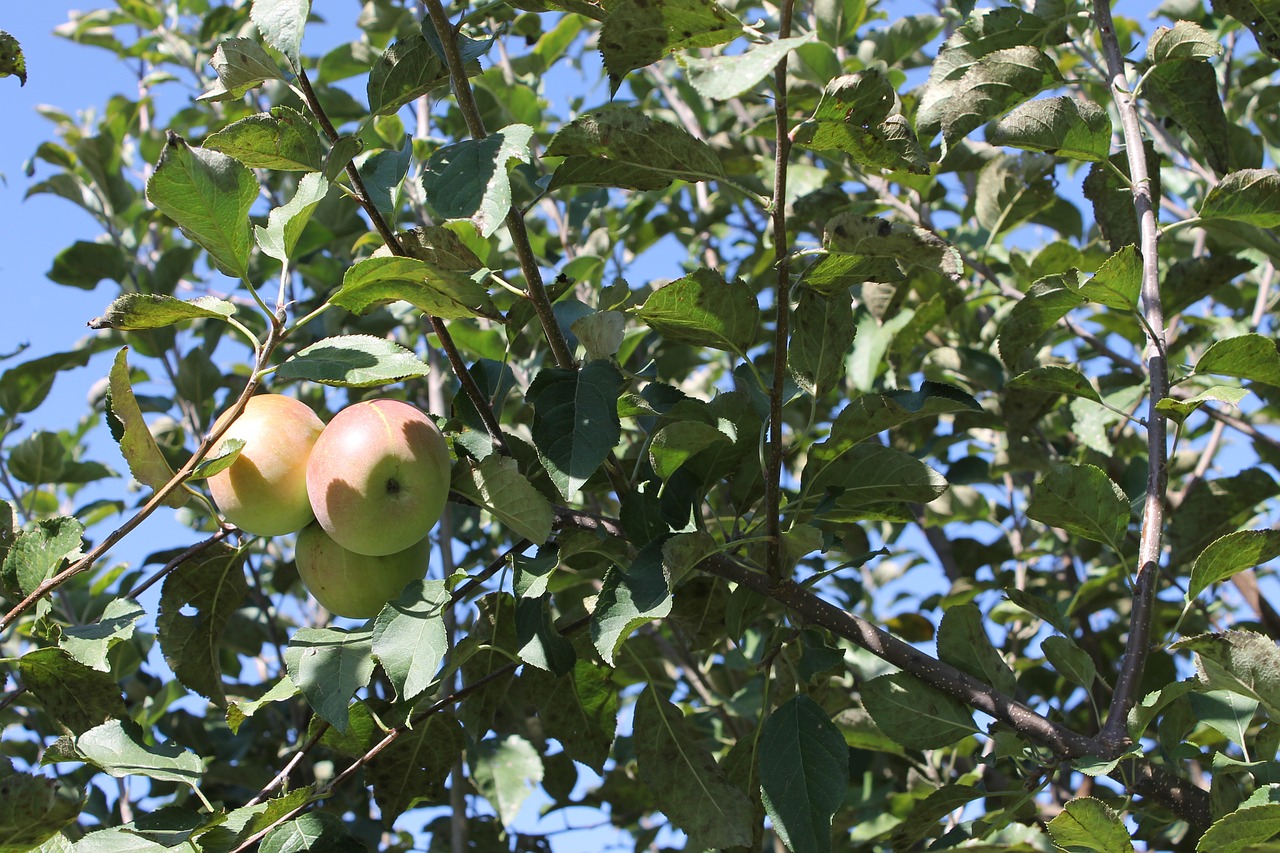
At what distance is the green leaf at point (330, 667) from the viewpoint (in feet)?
3.92

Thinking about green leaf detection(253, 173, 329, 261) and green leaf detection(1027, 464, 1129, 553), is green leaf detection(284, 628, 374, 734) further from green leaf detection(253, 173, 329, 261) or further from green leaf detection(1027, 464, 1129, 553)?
green leaf detection(1027, 464, 1129, 553)

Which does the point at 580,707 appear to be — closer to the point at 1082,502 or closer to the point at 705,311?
the point at 705,311

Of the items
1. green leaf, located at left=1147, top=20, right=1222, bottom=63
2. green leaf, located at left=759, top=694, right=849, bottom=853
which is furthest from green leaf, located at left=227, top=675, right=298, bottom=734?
green leaf, located at left=1147, top=20, right=1222, bottom=63

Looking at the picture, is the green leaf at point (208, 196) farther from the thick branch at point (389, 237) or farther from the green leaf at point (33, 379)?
the green leaf at point (33, 379)

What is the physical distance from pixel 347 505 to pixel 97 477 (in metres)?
1.96

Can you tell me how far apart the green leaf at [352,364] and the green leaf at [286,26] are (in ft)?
1.05

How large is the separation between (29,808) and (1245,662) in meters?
1.39

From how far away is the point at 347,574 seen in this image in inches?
53.9

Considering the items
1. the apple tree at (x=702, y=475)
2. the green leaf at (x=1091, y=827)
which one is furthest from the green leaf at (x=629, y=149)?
the green leaf at (x=1091, y=827)

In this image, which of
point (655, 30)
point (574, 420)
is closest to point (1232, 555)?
point (574, 420)

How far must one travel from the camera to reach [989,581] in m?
2.55

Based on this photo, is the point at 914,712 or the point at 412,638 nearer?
the point at 412,638

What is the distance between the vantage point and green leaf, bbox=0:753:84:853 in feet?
3.84

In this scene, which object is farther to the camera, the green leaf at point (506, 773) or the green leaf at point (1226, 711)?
the green leaf at point (506, 773)
